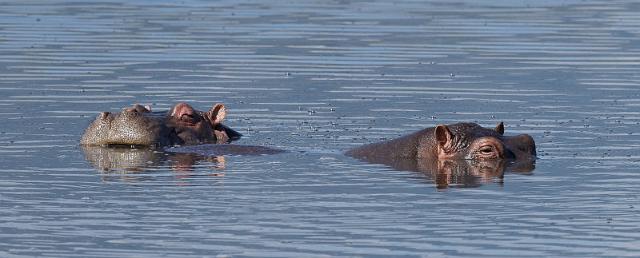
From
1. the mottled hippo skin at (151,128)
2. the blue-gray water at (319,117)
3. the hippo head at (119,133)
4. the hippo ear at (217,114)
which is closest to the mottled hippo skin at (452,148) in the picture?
the blue-gray water at (319,117)

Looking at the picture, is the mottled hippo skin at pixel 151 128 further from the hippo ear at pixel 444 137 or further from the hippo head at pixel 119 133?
the hippo ear at pixel 444 137

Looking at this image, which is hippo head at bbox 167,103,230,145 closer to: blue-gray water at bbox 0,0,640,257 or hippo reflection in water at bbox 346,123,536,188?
blue-gray water at bbox 0,0,640,257

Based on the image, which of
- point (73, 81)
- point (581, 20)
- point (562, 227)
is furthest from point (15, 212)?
point (581, 20)

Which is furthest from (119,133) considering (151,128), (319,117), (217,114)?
(319,117)

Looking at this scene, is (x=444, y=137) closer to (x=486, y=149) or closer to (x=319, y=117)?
(x=486, y=149)

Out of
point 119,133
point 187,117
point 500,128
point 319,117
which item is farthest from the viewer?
point 319,117

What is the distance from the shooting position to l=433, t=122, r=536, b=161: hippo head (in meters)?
14.8

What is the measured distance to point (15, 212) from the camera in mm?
11734

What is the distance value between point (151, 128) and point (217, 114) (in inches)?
30.7

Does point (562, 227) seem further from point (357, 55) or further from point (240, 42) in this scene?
point (240, 42)

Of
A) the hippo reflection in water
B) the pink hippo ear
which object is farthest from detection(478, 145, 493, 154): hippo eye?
the pink hippo ear

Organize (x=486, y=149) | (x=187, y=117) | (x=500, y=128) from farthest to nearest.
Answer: (x=187, y=117)
(x=500, y=128)
(x=486, y=149)

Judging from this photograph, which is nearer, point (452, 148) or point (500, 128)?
point (452, 148)

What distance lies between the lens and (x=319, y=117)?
1811 centimetres
